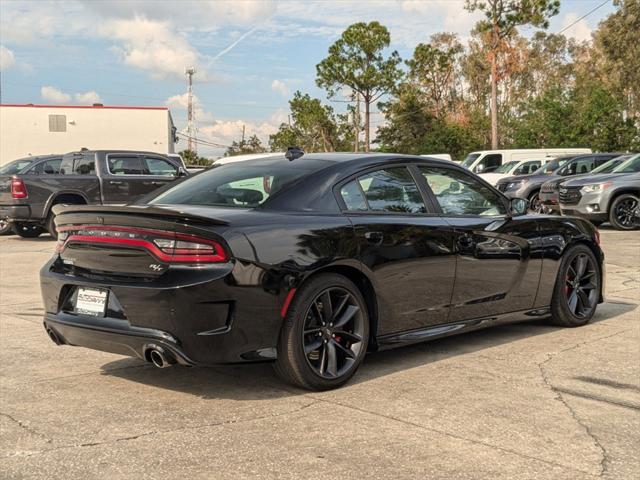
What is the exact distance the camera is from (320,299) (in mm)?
4785

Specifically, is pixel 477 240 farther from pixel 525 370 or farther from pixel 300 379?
pixel 300 379

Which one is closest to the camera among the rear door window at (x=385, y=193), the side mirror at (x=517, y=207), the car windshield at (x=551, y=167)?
the rear door window at (x=385, y=193)

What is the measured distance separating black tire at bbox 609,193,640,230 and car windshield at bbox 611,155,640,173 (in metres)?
0.73

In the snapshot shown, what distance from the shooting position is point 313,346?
4.75 metres

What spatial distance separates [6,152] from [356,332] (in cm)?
5522

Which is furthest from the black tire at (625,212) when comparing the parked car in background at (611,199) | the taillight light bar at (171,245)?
the taillight light bar at (171,245)

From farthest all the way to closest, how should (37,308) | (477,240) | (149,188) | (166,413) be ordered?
(149,188) → (37,308) → (477,240) → (166,413)

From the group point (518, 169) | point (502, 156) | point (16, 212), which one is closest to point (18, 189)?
point (16, 212)

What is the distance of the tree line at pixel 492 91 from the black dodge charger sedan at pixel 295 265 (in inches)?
1370

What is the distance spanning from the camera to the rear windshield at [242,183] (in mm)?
5034

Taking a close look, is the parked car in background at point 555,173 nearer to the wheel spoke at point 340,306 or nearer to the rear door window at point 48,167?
the rear door window at point 48,167

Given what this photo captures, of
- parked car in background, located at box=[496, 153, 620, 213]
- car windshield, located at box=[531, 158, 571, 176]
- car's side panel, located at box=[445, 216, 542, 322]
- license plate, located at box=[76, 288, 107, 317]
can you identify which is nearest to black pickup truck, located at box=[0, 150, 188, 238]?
parked car in background, located at box=[496, 153, 620, 213]

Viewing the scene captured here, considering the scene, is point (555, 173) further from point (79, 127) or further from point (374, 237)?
point (79, 127)

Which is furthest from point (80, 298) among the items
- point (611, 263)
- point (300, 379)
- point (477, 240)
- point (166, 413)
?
point (611, 263)
